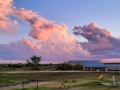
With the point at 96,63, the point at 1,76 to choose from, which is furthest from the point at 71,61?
the point at 1,76

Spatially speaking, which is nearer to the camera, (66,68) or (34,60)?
(66,68)

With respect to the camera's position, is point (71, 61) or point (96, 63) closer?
point (96, 63)

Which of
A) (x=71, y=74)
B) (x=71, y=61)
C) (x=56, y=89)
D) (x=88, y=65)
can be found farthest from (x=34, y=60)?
(x=56, y=89)

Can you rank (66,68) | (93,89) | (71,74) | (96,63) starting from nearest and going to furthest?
1. (93,89)
2. (71,74)
3. (66,68)
4. (96,63)

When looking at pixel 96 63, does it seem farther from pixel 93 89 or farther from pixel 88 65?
pixel 93 89

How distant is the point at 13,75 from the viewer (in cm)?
8356

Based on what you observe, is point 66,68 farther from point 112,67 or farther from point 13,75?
point 13,75

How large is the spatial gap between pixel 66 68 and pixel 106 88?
87.2 metres

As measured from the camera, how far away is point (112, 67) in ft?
459

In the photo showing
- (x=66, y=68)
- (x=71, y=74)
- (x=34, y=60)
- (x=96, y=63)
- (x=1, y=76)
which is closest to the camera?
(x=1, y=76)

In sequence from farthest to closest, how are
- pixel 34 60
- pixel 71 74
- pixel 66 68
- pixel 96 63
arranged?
1. pixel 34 60
2. pixel 96 63
3. pixel 66 68
4. pixel 71 74

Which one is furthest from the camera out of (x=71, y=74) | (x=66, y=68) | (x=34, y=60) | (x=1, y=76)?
(x=34, y=60)

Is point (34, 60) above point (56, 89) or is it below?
above

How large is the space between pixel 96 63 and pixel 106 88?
321 ft
